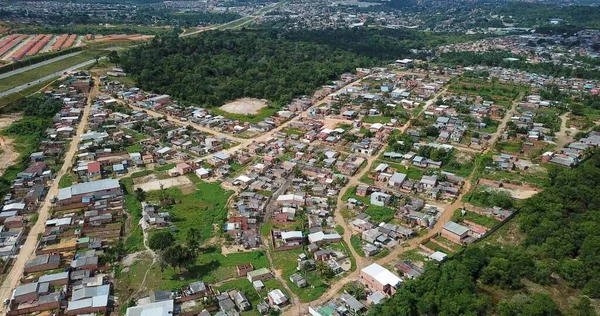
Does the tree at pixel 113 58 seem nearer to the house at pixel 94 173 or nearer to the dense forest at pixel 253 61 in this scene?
the dense forest at pixel 253 61

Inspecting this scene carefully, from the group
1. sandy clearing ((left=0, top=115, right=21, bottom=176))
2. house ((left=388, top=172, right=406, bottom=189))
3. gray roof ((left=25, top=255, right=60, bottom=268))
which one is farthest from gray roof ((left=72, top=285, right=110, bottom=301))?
house ((left=388, top=172, right=406, bottom=189))

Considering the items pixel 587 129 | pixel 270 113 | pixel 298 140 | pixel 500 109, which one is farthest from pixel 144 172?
pixel 587 129

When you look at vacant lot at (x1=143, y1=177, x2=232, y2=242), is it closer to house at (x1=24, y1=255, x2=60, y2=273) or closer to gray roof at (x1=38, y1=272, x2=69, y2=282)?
gray roof at (x1=38, y1=272, x2=69, y2=282)

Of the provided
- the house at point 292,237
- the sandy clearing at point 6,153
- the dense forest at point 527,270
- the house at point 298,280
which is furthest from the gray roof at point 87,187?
the dense forest at point 527,270

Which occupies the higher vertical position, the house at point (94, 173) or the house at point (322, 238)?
the house at point (94, 173)

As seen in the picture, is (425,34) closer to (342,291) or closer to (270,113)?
(270,113)

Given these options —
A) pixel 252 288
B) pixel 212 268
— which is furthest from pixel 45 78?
pixel 252 288

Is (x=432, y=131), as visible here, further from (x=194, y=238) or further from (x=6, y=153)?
(x=6, y=153)
